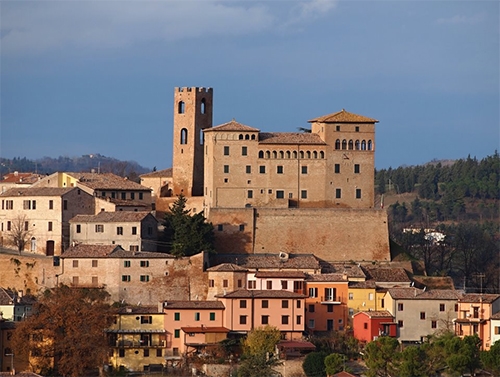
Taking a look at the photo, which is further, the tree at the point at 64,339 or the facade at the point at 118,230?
the facade at the point at 118,230

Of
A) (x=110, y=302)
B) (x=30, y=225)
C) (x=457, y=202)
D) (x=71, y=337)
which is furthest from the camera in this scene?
(x=457, y=202)

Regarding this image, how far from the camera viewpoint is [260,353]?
53.9 metres

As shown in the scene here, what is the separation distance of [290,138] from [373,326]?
438 inches

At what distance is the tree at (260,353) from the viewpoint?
53.3 meters

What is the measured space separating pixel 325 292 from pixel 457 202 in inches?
3001

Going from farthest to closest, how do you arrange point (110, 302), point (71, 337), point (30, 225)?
point (30, 225) → point (110, 302) → point (71, 337)

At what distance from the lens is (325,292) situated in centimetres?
5925

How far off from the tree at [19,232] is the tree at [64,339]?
7.84m

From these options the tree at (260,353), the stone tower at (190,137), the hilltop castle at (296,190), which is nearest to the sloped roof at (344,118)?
the hilltop castle at (296,190)

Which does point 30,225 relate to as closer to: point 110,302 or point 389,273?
point 110,302

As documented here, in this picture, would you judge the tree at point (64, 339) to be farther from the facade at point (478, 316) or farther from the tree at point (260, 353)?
the facade at point (478, 316)

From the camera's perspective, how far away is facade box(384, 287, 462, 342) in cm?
5819

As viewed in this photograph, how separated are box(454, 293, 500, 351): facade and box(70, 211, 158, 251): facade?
1324 centimetres

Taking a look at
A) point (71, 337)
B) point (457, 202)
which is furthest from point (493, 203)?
point (71, 337)
